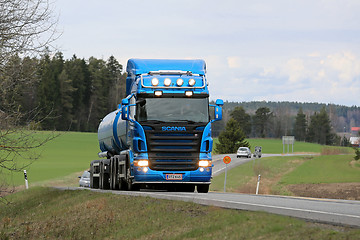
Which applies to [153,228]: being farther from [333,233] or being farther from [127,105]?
[127,105]

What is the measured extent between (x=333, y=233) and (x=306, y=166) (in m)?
67.4

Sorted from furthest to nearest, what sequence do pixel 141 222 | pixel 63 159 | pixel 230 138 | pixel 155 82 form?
pixel 230 138
pixel 63 159
pixel 155 82
pixel 141 222

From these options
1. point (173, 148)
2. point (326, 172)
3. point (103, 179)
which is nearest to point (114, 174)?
point (103, 179)

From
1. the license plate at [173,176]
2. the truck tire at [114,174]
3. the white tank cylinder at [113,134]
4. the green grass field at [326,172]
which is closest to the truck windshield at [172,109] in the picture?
the license plate at [173,176]

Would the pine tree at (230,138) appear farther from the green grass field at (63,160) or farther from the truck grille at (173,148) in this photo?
the truck grille at (173,148)

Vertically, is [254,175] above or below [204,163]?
below

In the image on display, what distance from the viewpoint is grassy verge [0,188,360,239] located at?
36.3 ft

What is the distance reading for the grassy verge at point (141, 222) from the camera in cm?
1105

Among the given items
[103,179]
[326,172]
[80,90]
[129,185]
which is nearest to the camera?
[129,185]

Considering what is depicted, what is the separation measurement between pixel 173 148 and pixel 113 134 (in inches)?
237

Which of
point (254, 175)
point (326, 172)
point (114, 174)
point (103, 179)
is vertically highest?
point (114, 174)

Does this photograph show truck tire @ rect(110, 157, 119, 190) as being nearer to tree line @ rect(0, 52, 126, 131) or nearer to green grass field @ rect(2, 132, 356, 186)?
green grass field @ rect(2, 132, 356, 186)

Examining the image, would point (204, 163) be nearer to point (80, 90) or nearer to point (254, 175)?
point (254, 175)

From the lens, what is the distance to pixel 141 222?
15.4 metres
